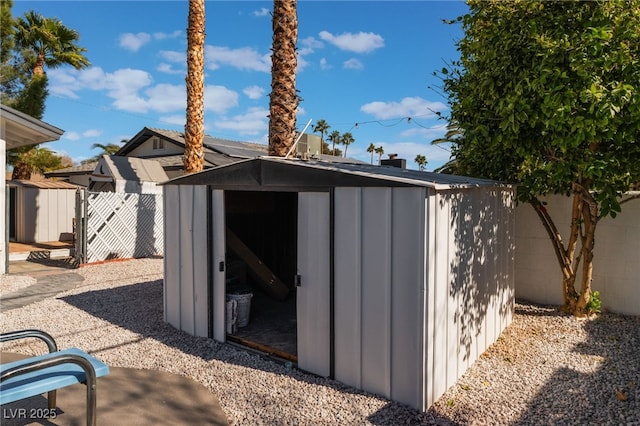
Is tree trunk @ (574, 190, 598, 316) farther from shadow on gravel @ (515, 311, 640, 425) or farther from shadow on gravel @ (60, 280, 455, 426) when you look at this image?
shadow on gravel @ (60, 280, 455, 426)

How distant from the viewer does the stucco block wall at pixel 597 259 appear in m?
6.45

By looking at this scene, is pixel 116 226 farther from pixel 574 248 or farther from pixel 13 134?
pixel 574 248

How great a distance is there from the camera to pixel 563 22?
4836mm

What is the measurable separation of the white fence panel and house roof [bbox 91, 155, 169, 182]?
1528 millimetres

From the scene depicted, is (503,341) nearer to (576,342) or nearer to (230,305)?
(576,342)

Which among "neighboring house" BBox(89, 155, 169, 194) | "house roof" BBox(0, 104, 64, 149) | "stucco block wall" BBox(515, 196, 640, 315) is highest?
"house roof" BBox(0, 104, 64, 149)

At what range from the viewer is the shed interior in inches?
226

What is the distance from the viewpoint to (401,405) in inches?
149

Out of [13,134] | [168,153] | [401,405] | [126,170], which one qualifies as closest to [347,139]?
[168,153]

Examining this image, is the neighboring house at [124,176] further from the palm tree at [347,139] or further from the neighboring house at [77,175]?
the palm tree at [347,139]

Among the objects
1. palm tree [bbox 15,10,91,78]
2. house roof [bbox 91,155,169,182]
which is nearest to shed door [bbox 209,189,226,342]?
house roof [bbox 91,155,169,182]

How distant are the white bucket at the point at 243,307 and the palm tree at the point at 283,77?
2.90 metres

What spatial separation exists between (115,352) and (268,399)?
7.69ft

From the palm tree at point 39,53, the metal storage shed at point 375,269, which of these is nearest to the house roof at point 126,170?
the palm tree at point 39,53
